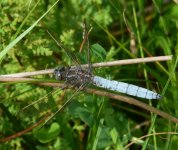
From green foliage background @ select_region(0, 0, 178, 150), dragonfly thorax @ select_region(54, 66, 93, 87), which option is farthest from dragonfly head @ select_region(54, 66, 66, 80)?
green foliage background @ select_region(0, 0, 178, 150)

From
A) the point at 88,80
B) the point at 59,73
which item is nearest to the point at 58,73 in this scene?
the point at 59,73

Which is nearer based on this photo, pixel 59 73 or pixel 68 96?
pixel 59 73

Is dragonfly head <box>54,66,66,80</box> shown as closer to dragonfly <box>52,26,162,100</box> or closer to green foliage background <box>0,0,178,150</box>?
dragonfly <box>52,26,162,100</box>

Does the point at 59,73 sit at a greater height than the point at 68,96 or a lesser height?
greater

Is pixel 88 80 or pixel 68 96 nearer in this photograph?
pixel 88 80

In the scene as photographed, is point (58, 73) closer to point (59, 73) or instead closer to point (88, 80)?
point (59, 73)

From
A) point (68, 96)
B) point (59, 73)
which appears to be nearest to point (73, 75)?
point (59, 73)

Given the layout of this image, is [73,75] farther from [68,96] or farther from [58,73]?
[68,96]

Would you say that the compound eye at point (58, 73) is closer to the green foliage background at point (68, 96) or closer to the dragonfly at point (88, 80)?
the dragonfly at point (88, 80)

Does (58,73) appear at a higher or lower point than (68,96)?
higher
